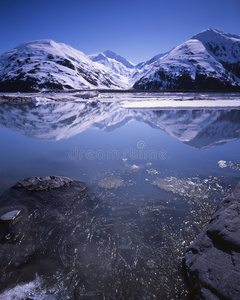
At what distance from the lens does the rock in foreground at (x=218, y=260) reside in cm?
259

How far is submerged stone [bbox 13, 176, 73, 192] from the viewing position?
6113mm

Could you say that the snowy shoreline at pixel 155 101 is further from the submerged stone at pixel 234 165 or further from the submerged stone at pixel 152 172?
the submerged stone at pixel 152 172

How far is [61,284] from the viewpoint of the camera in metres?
3.17

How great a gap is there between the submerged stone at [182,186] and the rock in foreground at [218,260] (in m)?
2.04

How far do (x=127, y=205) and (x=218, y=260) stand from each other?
2790 mm

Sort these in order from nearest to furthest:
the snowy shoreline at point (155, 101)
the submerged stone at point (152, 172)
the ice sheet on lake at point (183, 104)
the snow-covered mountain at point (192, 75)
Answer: the submerged stone at point (152, 172), the ice sheet on lake at point (183, 104), the snowy shoreline at point (155, 101), the snow-covered mountain at point (192, 75)

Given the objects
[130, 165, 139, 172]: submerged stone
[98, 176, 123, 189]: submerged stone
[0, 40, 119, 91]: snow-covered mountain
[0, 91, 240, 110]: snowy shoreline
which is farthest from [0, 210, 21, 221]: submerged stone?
[0, 40, 119, 91]: snow-covered mountain

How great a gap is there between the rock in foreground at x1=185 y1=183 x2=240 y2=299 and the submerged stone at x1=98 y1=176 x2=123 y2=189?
3292 mm

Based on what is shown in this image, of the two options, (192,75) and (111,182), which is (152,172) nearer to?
(111,182)

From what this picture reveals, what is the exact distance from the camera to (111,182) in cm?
653

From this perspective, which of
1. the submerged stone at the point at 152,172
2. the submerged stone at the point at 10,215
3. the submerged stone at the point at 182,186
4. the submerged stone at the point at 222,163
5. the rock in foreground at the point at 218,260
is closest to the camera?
the rock in foreground at the point at 218,260

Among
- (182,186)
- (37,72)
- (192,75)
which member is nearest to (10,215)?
(182,186)

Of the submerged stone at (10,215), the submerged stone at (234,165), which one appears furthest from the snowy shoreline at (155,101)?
the submerged stone at (10,215)

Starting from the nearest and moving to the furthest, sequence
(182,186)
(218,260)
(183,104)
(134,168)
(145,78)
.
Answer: (218,260), (182,186), (134,168), (183,104), (145,78)
